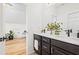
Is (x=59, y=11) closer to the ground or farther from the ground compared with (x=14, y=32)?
farther from the ground

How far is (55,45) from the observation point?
178cm

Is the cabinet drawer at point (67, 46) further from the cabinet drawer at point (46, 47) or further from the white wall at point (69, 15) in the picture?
the white wall at point (69, 15)

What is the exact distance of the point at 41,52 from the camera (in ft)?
5.95

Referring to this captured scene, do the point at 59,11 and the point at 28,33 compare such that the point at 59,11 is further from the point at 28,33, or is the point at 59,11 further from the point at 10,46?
the point at 10,46

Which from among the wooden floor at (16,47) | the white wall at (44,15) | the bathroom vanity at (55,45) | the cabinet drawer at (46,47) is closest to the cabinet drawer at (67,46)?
the bathroom vanity at (55,45)

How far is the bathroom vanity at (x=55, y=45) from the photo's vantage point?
1.56 m

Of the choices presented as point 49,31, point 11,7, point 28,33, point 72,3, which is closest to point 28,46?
point 28,33

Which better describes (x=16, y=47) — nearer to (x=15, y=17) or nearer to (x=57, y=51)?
(x=15, y=17)

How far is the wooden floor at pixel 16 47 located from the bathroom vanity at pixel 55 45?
7.6 inches

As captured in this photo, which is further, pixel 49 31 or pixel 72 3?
pixel 49 31

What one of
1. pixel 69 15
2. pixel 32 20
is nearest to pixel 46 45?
pixel 32 20

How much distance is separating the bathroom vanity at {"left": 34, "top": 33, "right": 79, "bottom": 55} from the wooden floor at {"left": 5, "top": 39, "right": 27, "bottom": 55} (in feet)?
0.64

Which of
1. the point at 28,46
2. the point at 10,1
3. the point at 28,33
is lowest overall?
the point at 28,46
